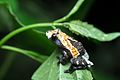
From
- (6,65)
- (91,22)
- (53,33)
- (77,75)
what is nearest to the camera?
(77,75)

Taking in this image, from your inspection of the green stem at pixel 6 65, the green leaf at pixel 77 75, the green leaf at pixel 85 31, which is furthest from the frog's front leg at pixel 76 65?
the green stem at pixel 6 65

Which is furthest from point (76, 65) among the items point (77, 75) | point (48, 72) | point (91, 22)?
point (91, 22)

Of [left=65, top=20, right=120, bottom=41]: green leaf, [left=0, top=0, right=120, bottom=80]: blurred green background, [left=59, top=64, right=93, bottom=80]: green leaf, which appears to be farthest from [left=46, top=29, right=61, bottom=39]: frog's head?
[left=0, top=0, right=120, bottom=80]: blurred green background

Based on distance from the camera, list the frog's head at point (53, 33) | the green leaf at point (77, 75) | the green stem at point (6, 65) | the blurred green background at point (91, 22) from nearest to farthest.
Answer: the green leaf at point (77, 75) → the frog's head at point (53, 33) → the green stem at point (6, 65) → the blurred green background at point (91, 22)

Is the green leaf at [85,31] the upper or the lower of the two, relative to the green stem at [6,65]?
lower

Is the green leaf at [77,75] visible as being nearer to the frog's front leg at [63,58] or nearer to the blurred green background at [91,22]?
the frog's front leg at [63,58]

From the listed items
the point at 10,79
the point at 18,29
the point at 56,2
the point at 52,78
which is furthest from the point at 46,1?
the point at 52,78

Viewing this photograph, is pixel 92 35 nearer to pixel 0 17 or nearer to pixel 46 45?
pixel 46 45

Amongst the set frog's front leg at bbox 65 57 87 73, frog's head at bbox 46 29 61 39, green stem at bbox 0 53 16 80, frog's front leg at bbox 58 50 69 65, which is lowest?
frog's front leg at bbox 65 57 87 73

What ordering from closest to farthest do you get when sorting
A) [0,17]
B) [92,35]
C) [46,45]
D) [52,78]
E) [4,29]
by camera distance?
1. [52,78]
2. [92,35]
3. [46,45]
4. [0,17]
5. [4,29]

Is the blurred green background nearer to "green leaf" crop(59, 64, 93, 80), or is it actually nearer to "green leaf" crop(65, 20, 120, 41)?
"green leaf" crop(65, 20, 120, 41)

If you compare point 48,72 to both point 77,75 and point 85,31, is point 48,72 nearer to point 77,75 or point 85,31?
point 77,75
